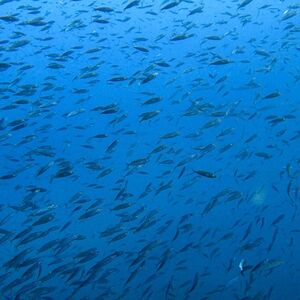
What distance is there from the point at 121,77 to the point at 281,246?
30.3 ft

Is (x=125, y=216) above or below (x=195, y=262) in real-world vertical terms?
above

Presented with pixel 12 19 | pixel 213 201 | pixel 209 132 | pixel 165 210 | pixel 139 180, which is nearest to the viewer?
pixel 213 201

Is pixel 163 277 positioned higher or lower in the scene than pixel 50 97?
lower

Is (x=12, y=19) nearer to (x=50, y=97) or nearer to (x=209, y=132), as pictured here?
(x=50, y=97)

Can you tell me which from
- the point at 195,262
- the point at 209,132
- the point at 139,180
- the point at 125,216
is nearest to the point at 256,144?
the point at 209,132

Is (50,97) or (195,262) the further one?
(195,262)

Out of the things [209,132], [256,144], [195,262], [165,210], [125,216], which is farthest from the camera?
[209,132]

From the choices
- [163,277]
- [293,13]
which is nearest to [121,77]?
[293,13]

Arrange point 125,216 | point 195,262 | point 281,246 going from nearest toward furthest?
1. point 125,216
2. point 195,262
3. point 281,246

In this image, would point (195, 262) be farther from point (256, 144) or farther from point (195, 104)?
point (256, 144)

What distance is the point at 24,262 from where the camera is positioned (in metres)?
6.04

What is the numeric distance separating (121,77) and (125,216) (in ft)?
10.2

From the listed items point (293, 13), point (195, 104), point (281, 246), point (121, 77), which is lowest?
point (281, 246)

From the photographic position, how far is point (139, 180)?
23.0 meters
